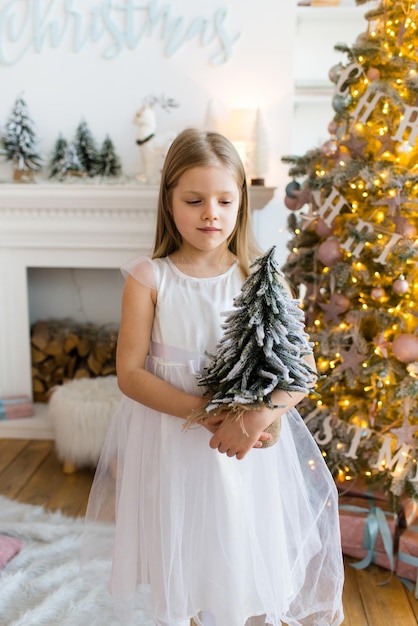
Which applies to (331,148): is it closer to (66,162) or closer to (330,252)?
(330,252)

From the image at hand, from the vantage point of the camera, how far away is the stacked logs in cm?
284

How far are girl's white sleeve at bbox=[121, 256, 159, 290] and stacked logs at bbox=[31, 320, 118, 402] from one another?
5.62 ft

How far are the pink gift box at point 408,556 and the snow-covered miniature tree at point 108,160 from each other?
1.94 m

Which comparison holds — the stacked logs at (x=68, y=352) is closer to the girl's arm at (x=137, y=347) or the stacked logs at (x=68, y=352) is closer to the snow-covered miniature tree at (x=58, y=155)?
the snow-covered miniature tree at (x=58, y=155)

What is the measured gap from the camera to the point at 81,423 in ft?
7.73

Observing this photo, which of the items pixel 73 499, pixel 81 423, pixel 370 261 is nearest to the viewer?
pixel 370 261

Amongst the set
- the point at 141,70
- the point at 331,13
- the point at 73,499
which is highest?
the point at 331,13

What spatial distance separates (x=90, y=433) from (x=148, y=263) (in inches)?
55.3

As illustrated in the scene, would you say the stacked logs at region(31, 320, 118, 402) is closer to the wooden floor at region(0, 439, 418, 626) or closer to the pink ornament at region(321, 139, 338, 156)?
the wooden floor at region(0, 439, 418, 626)

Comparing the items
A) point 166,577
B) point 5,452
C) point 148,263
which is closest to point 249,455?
point 166,577

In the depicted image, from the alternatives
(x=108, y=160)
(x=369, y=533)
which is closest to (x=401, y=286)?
(x=369, y=533)

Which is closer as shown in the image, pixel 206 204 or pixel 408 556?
pixel 206 204

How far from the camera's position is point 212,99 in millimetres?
2662

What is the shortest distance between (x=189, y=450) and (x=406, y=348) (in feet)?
2.70
